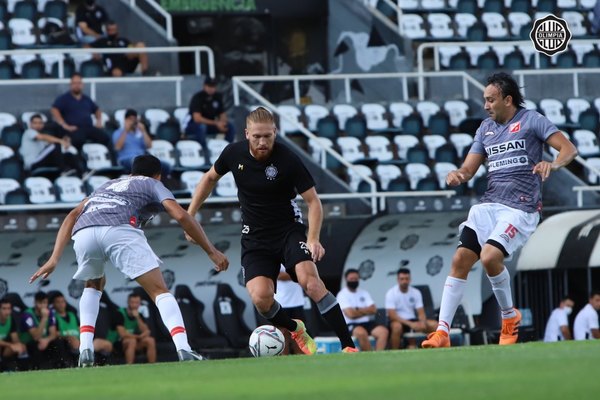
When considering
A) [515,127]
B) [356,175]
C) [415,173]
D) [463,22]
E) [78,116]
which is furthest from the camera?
[463,22]

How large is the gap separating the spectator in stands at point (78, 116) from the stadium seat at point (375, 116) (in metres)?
4.48

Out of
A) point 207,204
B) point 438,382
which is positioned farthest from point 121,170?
point 438,382

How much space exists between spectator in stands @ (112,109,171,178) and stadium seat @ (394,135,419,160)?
4.09m

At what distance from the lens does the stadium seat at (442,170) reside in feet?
78.0

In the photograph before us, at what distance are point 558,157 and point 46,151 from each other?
35.8 ft

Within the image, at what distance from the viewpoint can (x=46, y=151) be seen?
71.8 feet

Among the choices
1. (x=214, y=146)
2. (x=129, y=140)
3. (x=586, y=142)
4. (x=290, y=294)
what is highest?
(x=129, y=140)

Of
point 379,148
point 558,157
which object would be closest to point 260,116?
point 558,157

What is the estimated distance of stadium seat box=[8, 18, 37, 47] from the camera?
2539 centimetres

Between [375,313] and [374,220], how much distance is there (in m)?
1.24

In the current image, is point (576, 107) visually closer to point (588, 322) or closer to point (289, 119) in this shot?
point (588, 322)

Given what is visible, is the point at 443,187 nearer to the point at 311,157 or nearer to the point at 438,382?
the point at 311,157

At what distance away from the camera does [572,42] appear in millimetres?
28531

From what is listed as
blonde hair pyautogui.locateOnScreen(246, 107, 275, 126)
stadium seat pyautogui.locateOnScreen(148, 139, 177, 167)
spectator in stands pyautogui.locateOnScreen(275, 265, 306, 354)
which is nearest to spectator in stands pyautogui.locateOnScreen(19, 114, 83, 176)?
stadium seat pyautogui.locateOnScreen(148, 139, 177, 167)
